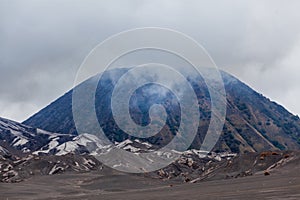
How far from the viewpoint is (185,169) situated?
143375 millimetres

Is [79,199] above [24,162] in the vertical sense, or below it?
below

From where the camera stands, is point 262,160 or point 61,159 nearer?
point 262,160

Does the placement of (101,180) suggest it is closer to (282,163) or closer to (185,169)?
(282,163)

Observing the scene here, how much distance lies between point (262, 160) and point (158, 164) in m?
63.4

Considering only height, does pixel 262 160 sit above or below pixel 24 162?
below

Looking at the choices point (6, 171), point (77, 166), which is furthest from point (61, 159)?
point (6, 171)

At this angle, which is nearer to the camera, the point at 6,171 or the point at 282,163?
the point at 282,163

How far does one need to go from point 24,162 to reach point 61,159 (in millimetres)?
9654

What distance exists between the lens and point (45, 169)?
130125mm

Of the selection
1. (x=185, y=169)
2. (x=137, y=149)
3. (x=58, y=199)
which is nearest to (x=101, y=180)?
(x=58, y=199)

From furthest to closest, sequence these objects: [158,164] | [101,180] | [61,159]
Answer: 1. [158,164]
2. [61,159]
3. [101,180]

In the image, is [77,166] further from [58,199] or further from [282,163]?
[58,199]

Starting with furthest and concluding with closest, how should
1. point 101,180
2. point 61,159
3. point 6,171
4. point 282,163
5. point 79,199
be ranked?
point 61,159, point 6,171, point 101,180, point 282,163, point 79,199

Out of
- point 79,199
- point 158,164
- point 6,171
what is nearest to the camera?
point 79,199
